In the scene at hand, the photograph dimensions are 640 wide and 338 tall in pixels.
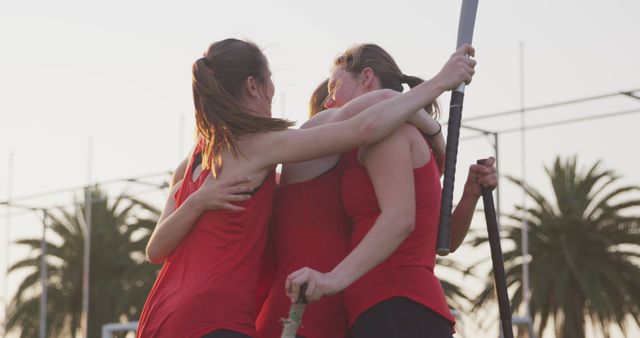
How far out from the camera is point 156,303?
12.5 ft

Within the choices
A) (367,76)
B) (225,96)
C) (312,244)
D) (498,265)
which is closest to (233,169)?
(225,96)

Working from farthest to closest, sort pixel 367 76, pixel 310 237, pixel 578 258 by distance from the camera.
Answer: pixel 578 258
pixel 367 76
pixel 310 237

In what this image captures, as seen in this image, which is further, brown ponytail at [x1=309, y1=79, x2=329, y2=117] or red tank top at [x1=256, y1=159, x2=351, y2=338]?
brown ponytail at [x1=309, y1=79, x2=329, y2=117]

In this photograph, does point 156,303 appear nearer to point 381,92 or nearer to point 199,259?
point 199,259

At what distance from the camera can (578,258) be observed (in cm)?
2617

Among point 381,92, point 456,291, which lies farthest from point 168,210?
point 456,291

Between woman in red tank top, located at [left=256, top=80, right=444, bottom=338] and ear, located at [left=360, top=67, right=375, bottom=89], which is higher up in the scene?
ear, located at [left=360, top=67, right=375, bottom=89]

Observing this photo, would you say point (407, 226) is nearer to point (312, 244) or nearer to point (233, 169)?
point (312, 244)

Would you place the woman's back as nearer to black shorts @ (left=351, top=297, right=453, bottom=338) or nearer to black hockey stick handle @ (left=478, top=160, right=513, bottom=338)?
black shorts @ (left=351, top=297, right=453, bottom=338)

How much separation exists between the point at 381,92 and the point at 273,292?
72cm

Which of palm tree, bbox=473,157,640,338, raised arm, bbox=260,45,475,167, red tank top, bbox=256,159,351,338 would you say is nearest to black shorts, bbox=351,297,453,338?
red tank top, bbox=256,159,351,338

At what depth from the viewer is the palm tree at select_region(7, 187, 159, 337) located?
102 feet

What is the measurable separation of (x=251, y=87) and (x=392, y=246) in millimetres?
728

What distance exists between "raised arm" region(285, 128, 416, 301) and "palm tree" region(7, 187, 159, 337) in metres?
27.2
